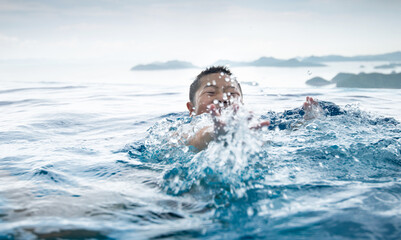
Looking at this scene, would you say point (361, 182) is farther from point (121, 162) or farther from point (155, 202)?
point (121, 162)

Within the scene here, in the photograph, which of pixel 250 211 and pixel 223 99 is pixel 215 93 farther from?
pixel 250 211

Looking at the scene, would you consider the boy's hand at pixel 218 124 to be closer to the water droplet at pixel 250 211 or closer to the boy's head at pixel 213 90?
the water droplet at pixel 250 211

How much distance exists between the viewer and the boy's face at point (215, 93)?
286 centimetres

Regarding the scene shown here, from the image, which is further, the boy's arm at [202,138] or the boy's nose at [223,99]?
the boy's nose at [223,99]

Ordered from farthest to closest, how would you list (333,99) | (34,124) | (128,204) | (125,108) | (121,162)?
(333,99)
(125,108)
(34,124)
(121,162)
(128,204)

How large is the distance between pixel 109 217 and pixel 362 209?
1.22m

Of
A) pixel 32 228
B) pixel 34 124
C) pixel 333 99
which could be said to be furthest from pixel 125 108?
pixel 32 228

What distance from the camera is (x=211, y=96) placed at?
2982mm

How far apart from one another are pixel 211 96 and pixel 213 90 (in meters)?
0.09

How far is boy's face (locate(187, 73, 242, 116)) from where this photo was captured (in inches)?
113

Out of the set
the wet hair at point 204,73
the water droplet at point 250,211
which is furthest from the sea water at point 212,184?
the wet hair at point 204,73

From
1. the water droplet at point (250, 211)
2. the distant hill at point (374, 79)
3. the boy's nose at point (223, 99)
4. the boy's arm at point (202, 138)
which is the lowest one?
the water droplet at point (250, 211)

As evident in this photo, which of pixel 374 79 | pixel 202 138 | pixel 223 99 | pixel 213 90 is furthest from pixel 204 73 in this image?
pixel 374 79

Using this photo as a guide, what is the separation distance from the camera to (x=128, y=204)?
68.2 inches
